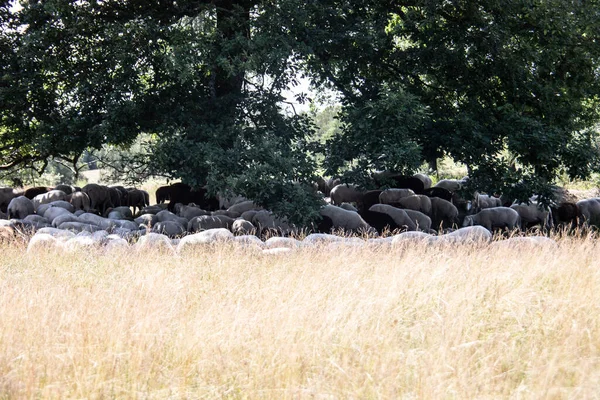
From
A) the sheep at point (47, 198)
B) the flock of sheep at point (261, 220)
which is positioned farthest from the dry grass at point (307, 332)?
the sheep at point (47, 198)

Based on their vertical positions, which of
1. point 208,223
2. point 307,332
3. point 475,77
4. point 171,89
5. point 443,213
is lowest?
point 443,213

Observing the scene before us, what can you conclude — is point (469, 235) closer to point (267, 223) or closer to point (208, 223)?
point (267, 223)

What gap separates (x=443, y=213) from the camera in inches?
801

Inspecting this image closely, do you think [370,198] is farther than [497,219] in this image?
Yes

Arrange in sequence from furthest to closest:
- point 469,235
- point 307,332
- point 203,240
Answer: point 469,235 < point 203,240 < point 307,332

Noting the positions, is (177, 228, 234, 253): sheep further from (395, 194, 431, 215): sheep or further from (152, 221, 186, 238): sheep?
(395, 194, 431, 215): sheep

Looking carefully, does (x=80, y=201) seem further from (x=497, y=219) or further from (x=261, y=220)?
(x=497, y=219)

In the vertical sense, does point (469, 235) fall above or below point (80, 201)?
above

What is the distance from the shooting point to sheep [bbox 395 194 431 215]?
20172 millimetres

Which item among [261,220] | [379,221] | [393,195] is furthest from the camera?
[393,195]

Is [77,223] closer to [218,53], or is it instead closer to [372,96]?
[218,53]

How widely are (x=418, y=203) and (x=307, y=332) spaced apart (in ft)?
47.6

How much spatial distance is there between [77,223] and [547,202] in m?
11.2

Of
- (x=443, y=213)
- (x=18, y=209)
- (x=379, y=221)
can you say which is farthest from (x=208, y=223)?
(x=443, y=213)
